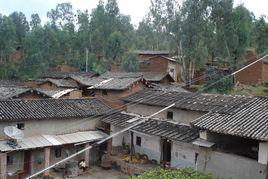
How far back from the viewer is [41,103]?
28.2m

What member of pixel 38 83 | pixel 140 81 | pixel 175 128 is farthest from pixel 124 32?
pixel 175 128

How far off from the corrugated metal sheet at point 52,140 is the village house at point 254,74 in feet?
77.6

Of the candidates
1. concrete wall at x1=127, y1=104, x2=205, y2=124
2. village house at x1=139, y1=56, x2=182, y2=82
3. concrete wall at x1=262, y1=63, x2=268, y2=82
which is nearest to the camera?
concrete wall at x1=127, y1=104, x2=205, y2=124

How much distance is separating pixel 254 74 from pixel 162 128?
955 inches

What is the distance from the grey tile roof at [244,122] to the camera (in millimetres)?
17734

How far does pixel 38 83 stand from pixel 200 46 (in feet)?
70.7

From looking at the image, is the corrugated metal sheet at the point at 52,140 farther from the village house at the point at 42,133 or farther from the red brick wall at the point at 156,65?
the red brick wall at the point at 156,65

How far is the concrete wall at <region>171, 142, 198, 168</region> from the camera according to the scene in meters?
22.6

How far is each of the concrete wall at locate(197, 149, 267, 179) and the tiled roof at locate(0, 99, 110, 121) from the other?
1163 cm

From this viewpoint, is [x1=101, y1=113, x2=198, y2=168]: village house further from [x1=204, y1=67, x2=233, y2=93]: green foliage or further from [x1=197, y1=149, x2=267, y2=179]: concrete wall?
[x1=204, y1=67, x2=233, y2=93]: green foliage

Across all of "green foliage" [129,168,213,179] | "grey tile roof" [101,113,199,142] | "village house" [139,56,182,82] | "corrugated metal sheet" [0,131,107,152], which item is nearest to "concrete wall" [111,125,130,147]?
"corrugated metal sheet" [0,131,107,152]

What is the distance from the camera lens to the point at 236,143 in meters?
21.2

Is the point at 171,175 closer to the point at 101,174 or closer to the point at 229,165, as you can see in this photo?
the point at 229,165

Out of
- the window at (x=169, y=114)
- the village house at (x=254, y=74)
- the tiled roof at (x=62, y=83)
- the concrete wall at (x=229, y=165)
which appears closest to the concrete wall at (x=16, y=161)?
the window at (x=169, y=114)
